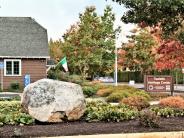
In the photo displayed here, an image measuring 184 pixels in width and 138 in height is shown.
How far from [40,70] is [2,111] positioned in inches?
1090

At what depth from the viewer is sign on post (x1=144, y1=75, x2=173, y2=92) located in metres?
35.2

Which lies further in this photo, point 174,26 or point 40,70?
point 40,70

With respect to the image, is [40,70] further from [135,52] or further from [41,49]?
[135,52]

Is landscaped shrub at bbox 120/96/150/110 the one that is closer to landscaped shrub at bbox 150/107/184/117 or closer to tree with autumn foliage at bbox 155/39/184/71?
landscaped shrub at bbox 150/107/184/117

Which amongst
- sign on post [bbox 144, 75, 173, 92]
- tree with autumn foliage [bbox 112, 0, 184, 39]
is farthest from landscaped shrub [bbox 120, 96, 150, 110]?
sign on post [bbox 144, 75, 173, 92]

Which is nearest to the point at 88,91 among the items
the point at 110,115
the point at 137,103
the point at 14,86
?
the point at 14,86

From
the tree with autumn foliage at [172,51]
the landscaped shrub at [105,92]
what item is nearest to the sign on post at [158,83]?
the tree with autumn foliage at [172,51]

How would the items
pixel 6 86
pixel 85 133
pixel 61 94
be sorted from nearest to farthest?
pixel 85 133 → pixel 61 94 → pixel 6 86

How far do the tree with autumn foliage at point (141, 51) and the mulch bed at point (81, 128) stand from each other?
5294 cm

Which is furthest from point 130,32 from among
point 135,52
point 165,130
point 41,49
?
point 165,130

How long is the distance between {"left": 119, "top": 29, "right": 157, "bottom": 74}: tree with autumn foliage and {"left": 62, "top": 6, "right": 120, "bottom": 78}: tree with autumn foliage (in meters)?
12.8

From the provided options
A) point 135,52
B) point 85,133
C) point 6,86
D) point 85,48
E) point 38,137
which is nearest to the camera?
point 38,137

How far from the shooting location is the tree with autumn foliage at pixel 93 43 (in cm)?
5806

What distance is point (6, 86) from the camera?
165 ft
